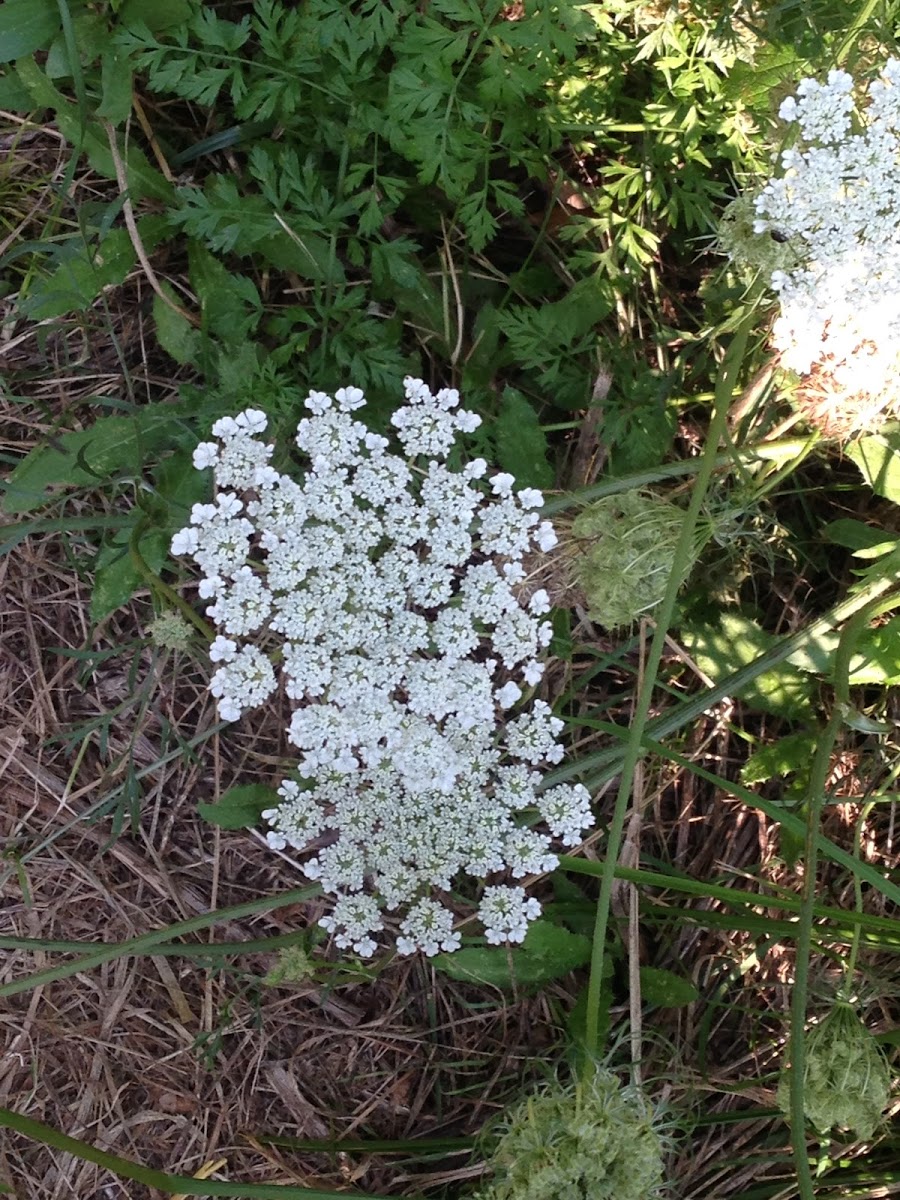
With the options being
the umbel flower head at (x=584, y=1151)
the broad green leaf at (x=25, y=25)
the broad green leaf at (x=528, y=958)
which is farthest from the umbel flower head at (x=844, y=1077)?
the broad green leaf at (x=25, y=25)

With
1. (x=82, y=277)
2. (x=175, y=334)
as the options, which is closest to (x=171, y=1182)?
(x=175, y=334)

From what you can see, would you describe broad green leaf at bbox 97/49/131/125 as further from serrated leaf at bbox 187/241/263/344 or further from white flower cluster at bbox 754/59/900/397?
white flower cluster at bbox 754/59/900/397

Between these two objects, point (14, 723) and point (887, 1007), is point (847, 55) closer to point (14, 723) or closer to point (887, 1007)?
point (887, 1007)

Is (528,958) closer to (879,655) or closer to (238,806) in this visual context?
(238,806)

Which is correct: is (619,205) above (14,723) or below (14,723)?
above

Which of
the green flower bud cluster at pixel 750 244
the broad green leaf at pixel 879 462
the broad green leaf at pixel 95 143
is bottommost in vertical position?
the broad green leaf at pixel 879 462

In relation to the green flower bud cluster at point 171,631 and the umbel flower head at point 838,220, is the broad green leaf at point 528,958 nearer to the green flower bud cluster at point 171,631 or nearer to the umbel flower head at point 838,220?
the green flower bud cluster at point 171,631

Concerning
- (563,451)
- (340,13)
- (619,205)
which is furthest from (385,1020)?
(340,13)

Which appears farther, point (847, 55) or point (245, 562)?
point (847, 55)
